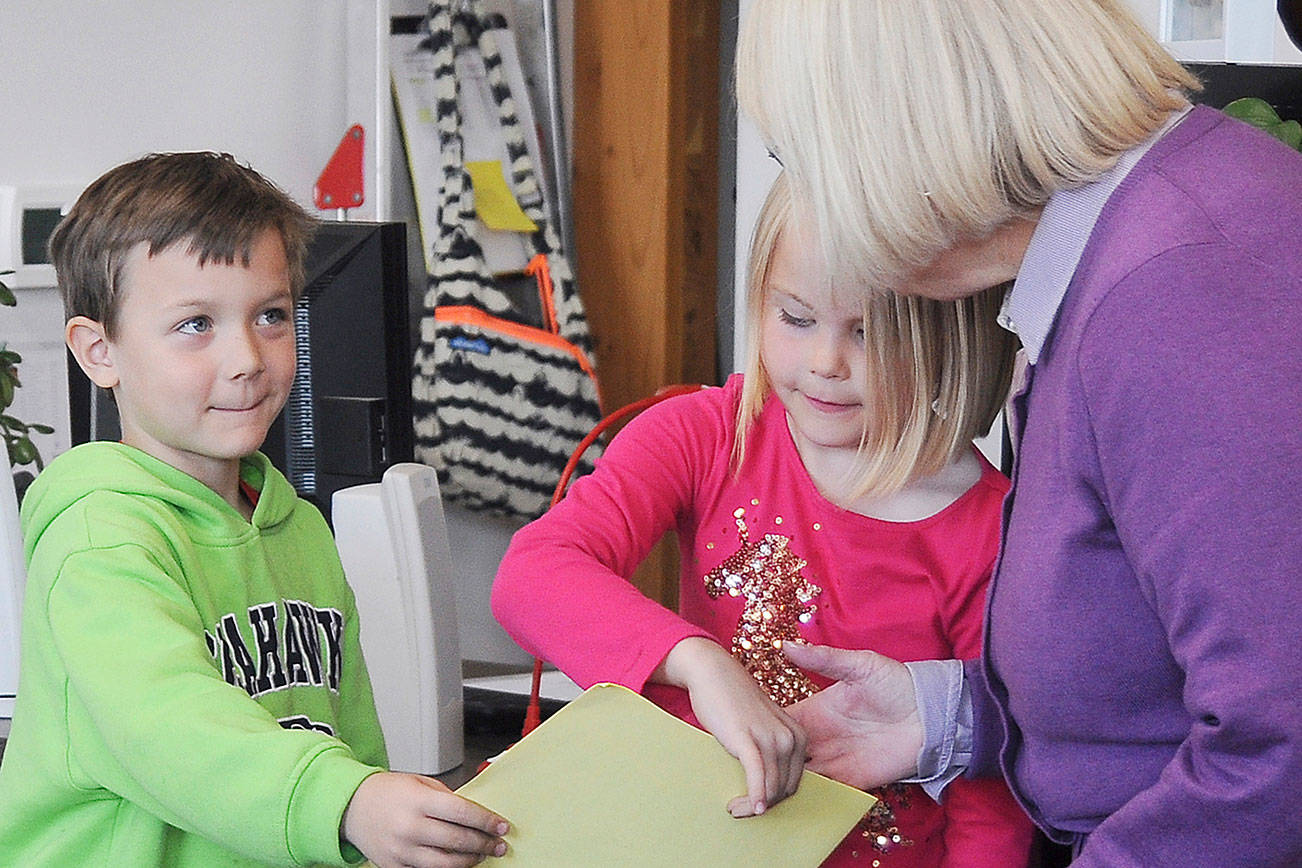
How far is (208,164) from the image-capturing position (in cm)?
117

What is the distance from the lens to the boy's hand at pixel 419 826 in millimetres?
812

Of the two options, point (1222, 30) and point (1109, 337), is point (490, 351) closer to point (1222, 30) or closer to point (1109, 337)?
Result: point (1222, 30)

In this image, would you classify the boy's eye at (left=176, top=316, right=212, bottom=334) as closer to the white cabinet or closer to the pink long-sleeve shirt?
the pink long-sleeve shirt

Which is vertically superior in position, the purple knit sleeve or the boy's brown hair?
the boy's brown hair

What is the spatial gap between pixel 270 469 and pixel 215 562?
0.13 m

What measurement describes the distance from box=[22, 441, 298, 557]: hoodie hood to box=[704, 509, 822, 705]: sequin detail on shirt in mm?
397

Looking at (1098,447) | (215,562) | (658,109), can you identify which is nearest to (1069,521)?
(1098,447)

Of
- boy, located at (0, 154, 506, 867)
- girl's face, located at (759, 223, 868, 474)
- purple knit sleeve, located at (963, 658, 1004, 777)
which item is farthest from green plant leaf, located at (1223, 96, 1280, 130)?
boy, located at (0, 154, 506, 867)

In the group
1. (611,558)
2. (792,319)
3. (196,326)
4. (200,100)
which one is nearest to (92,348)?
(196,326)

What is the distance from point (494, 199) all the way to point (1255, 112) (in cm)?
180

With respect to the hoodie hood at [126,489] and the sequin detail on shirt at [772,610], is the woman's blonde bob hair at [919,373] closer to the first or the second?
the sequin detail on shirt at [772,610]

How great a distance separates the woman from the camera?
69 cm

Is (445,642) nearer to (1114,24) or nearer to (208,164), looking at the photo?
(208,164)

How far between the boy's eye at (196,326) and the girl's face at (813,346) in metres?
0.44
